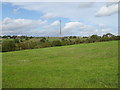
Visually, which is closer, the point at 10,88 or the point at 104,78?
the point at 10,88

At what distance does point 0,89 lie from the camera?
18.9 ft

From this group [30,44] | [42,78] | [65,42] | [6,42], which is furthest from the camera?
[65,42]

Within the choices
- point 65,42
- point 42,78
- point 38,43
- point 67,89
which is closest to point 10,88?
point 42,78

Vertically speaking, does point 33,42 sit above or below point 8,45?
above

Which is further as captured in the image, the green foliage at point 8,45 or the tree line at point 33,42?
the tree line at point 33,42

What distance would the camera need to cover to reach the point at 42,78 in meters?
7.03

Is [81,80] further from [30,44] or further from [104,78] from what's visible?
[30,44]

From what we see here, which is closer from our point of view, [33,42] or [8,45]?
[8,45]

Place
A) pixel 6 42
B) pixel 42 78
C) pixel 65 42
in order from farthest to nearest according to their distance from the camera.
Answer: pixel 65 42, pixel 6 42, pixel 42 78

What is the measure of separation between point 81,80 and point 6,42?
2352 centimetres

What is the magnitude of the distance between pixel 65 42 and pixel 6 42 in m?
12.5

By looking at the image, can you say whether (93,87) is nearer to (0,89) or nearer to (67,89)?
(67,89)

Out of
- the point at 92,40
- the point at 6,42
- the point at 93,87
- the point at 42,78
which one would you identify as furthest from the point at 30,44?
the point at 93,87

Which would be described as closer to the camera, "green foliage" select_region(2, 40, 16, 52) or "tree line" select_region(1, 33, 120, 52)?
"green foliage" select_region(2, 40, 16, 52)
